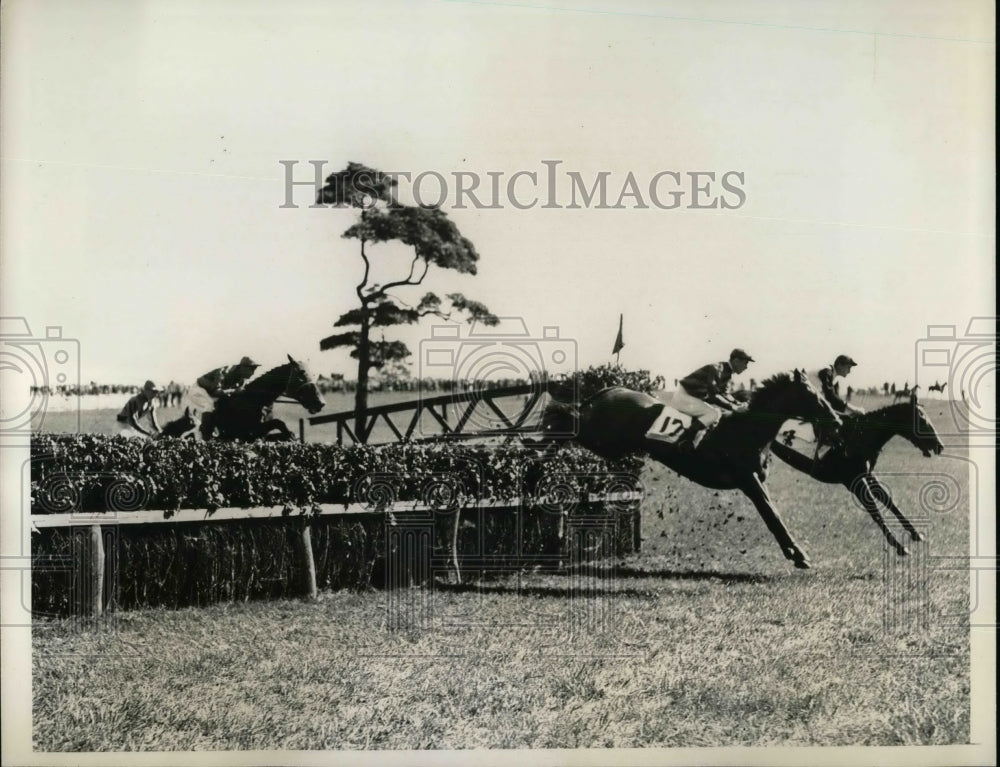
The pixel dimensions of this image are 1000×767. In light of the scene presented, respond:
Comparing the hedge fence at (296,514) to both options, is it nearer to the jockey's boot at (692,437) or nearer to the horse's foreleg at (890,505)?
the jockey's boot at (692,437)

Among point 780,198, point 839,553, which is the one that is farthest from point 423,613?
point 780,198

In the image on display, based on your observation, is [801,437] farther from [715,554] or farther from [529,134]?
[529,134]

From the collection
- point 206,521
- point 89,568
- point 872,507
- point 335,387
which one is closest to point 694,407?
point 872,507

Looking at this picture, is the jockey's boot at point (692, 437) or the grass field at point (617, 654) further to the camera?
the jockey's boot at point (692, 437)
